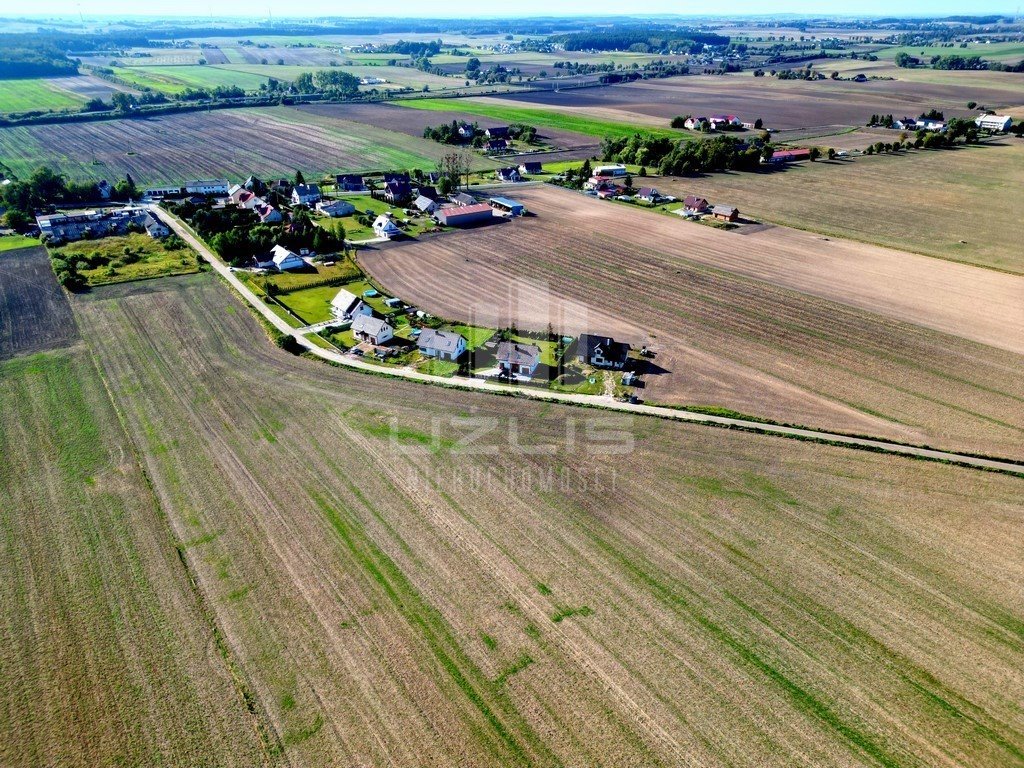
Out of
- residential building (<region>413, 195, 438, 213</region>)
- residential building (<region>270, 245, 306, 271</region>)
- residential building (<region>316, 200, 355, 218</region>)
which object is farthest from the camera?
residential building (<region>413, 195, 438, 213</region>)

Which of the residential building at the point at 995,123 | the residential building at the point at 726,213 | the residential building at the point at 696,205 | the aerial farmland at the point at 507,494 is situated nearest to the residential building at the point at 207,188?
the aerial farmland at the point at 507,494

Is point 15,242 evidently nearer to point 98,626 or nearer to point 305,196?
point 305,196

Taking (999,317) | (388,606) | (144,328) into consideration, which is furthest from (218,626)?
(999,317)

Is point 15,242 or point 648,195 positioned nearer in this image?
point 15,242

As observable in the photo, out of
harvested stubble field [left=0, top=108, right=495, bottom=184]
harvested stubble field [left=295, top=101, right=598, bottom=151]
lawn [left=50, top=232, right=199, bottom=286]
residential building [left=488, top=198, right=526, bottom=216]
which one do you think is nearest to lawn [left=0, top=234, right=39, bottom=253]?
lawn [left=50, top=232, right=199, bottom=286]

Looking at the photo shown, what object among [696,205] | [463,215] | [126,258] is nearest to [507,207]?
[463,215]

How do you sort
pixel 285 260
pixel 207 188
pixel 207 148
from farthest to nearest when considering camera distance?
pixel 207 148 → pixel 207 188 → pixel 285 260

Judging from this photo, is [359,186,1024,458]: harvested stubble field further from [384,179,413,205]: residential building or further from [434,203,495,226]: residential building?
[384,179,413,205]: residential building

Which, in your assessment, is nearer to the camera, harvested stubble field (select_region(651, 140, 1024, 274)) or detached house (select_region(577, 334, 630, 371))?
detached house (select_region(577, 334, 630, 371))
